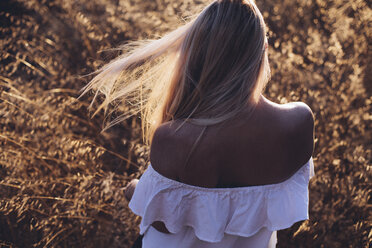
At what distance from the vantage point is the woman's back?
0.99 meters

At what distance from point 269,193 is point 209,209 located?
0.22 meters

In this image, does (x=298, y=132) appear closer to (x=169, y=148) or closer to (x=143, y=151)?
(x=169, y=148)

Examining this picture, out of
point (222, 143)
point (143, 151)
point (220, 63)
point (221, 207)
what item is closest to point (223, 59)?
point (220, 63)

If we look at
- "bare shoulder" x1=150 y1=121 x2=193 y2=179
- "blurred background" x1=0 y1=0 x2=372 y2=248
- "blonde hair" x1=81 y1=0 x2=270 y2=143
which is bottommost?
"blurred background" x1=0 y1=0 x2=372 y2=248

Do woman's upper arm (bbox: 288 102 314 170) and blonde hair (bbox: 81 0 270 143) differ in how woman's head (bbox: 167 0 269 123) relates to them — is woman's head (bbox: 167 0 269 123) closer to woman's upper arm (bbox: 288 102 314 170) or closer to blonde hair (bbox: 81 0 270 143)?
blonde hair (bbox: 81 0 270 143)

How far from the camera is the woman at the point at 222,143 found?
0.99 meters

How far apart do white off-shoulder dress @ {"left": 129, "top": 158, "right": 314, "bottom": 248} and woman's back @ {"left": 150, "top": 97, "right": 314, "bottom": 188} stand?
1.6 inches

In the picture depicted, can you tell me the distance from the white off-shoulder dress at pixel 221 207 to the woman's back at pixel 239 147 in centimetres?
4

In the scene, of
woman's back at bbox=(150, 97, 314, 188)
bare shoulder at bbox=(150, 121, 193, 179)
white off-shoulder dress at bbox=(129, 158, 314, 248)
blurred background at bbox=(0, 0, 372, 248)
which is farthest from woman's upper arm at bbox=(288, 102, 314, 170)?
blurred background at bbox=(0, 0, 372, 248)

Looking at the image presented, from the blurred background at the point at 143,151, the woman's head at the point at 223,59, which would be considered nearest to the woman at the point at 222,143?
the woman's head at the point at 223,59

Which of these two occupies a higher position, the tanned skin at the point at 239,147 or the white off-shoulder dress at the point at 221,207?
the tanned skin at the point at 239,147

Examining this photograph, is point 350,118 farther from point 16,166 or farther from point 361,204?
point 16,166

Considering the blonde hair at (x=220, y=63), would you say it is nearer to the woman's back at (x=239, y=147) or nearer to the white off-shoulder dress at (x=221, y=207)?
the woman's back at (x=239, y=147)

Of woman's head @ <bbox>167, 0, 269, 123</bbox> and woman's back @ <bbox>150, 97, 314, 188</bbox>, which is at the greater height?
woman's head @ <bbox>167, 0, 269, 123</bbox>
